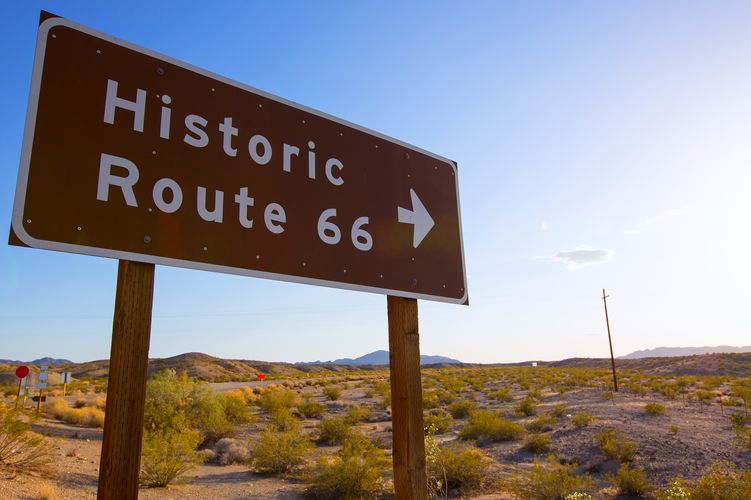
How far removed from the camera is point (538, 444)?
13641 millimetres

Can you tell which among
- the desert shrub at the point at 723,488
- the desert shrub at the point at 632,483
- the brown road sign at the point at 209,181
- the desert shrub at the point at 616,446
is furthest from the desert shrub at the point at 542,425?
the brown road sign at the point at 209,181

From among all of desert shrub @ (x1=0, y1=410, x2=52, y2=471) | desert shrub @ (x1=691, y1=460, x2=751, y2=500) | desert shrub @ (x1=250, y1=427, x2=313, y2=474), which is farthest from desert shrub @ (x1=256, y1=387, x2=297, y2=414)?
desert shrub @ (x1=691, y1=460, x2=751, y2=500)

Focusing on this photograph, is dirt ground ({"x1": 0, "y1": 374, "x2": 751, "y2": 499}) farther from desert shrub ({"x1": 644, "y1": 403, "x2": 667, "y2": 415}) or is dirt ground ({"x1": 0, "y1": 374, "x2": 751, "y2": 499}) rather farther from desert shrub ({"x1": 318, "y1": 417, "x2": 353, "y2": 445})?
desert shrub ({"x1": 318, "y1": 417, "x2": 353, "y2": 445})

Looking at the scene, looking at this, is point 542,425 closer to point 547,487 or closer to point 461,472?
point 461,472

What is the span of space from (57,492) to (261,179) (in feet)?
30.6

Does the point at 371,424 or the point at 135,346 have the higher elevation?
the point at 135,346

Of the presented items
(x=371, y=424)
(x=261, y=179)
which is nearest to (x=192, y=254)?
(x=261, y=179)

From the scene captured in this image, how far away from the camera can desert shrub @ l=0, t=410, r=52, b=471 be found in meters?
9.17

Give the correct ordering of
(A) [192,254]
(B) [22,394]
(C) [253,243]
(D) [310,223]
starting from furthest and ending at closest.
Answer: (B) [22,394] < (D) [310,223] < (C) [253,243] < (A) [192,254]

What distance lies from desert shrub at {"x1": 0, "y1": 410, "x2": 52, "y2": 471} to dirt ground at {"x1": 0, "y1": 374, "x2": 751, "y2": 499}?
0.28 m

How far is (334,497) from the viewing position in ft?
31.1

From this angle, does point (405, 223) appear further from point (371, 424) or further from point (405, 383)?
point (371, 424)

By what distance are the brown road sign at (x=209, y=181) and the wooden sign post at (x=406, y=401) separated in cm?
17

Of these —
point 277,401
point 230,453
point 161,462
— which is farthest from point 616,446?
point 277,401
